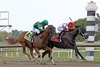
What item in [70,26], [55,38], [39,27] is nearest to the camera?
[39,27]

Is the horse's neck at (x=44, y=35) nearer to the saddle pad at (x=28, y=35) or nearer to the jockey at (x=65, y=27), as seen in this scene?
the saddle pad at (x=28, y=35)

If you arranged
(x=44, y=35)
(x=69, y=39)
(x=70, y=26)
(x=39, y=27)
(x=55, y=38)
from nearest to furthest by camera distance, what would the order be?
(x=44, y=35) < (x=39, y=27) < (x=69, y=39) < (x=55, y=38) < (x=70, y=26)

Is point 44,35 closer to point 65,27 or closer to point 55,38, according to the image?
point 55,38

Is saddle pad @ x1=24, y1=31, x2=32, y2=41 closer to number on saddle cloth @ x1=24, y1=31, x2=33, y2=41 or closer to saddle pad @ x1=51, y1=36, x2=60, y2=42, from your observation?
number on saddle cloth @ x1=24, y1=31, x2=33, y2=41

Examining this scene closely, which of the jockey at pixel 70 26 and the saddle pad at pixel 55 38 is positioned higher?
the jockey at pixel 70 26

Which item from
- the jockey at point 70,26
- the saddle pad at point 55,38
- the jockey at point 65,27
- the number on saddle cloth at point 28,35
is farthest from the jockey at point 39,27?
the jockey at point 70,26

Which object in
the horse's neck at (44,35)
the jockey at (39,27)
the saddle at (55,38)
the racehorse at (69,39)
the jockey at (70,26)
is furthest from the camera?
the jockey at (70,26)

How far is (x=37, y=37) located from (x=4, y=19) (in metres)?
6.99

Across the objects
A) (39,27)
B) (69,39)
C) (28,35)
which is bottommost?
(69,39)

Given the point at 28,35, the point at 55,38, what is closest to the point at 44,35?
the point at 55,38

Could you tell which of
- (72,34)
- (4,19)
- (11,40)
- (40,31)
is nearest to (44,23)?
(40,31)

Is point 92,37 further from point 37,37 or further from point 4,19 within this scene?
point 4,19

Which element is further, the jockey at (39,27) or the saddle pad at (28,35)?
→ the saddle pad at (28,35)

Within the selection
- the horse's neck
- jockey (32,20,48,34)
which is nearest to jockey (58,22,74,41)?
jockey (32,20,48,34)
